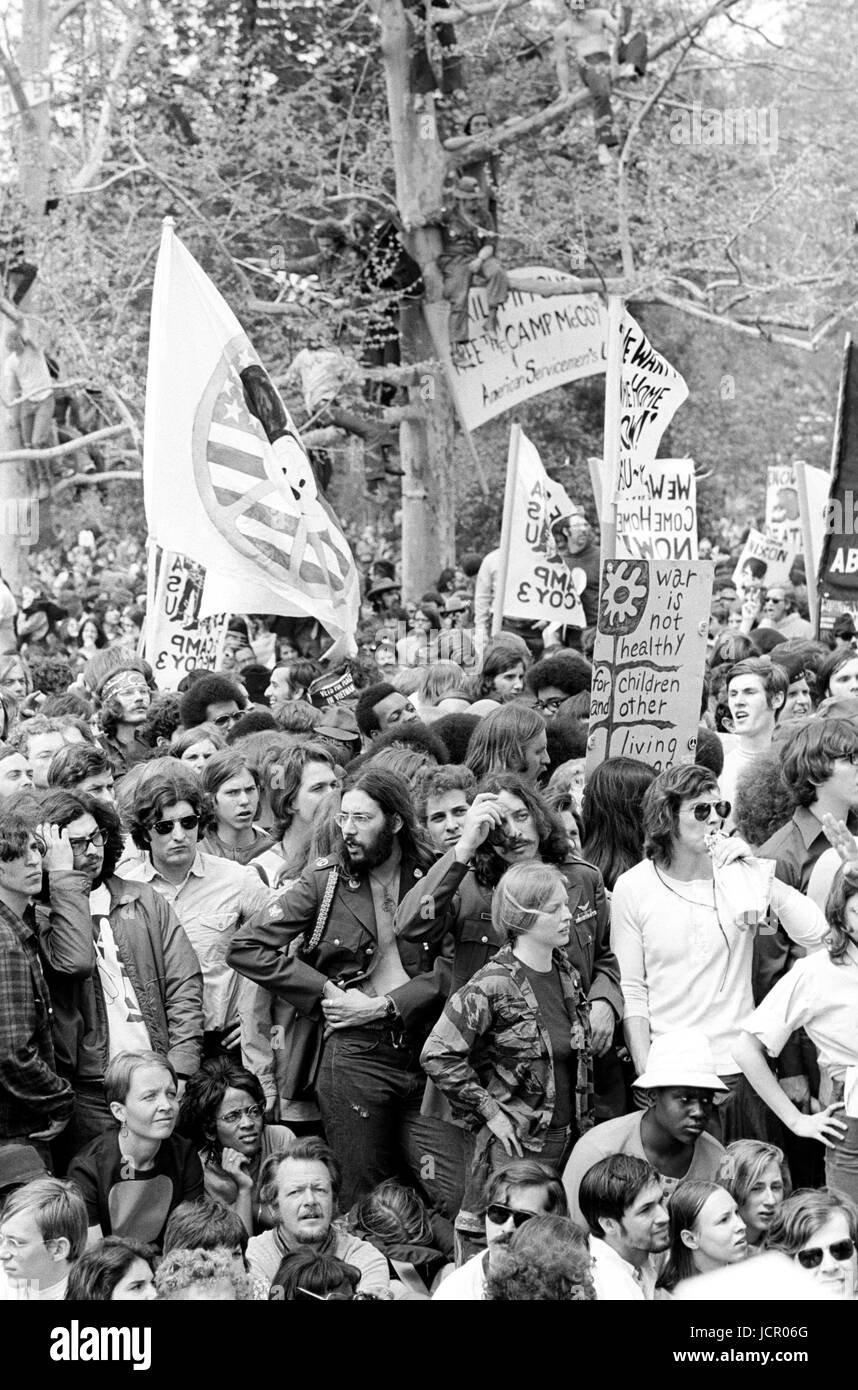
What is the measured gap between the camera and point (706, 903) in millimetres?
6059

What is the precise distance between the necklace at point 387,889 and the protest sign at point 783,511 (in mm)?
10642

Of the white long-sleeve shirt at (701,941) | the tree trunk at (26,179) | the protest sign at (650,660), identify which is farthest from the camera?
the tree trunk at (26,179)

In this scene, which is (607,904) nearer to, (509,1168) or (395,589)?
(509,1168)

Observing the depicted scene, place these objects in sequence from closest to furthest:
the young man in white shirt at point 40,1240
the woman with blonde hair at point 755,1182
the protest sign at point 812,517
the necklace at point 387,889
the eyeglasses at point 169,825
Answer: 1. the young man in white shirt at point 40,1240
2. the woman with blonde hair at point 755,1182
3. the necklace at point 387,889
4. the eyeglasses at point 169,825
5. the protest sign at point 812,517

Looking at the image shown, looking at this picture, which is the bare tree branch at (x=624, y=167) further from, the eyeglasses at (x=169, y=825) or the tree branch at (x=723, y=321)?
Result: the eyeglasses at (x=169, y=825)

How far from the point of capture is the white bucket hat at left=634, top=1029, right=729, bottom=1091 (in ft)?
18.2

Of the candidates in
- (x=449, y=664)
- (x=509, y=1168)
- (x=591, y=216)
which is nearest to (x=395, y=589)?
(x=591, y=216)

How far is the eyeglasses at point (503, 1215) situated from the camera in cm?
516

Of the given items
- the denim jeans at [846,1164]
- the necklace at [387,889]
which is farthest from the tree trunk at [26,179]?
the denim jeans at [846,1164]

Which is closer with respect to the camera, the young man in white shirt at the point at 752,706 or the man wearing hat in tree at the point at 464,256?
the young man in white shirt at the point at 752,706

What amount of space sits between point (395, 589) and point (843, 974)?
13031mm

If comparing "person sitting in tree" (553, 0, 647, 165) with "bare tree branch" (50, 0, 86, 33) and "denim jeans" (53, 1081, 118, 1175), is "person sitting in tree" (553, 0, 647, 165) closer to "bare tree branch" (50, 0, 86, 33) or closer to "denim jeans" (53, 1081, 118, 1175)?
"bare tree branch" (50, 0, 86, 33)

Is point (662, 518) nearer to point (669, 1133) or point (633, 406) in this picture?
point (633, 406)

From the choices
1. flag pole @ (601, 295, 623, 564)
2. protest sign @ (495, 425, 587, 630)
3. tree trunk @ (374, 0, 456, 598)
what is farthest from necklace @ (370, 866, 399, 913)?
tree trunk @ (374, 0, 456, 598)
